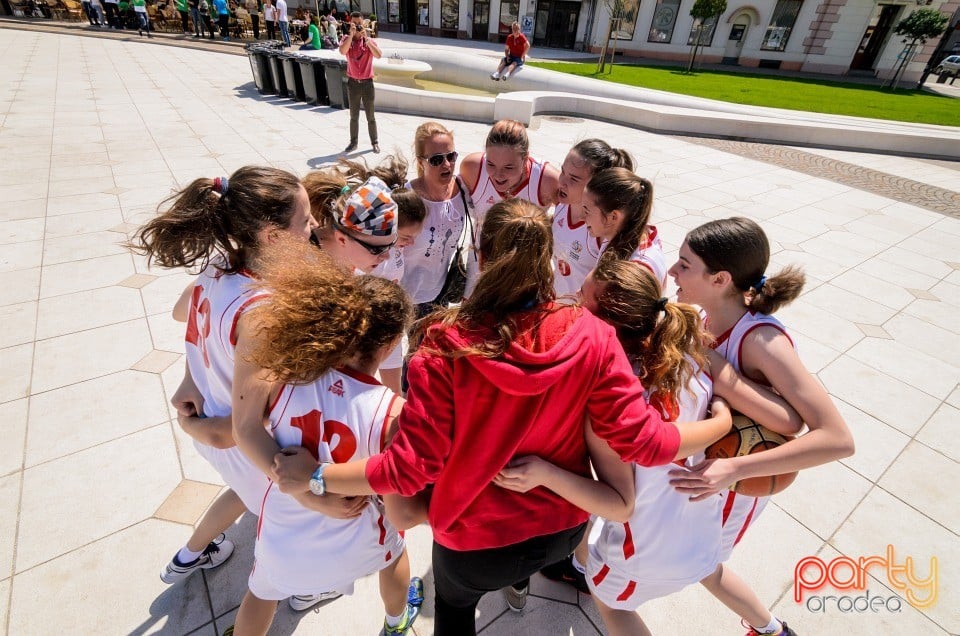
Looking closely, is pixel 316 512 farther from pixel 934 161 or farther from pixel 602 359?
pixel 934 161

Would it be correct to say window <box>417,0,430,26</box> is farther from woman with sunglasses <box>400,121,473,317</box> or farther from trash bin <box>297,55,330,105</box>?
woman with sunglasses <box>400,121,473,317</box>

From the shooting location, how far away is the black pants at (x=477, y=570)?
150cm

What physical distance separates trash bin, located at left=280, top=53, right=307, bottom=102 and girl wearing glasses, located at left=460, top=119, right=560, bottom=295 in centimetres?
1110

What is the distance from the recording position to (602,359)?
129cm

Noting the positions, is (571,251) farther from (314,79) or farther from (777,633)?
(314,79)

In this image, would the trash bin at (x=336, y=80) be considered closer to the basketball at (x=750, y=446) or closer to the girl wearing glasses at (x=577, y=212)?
the girl wearing glasses at (x=577, y=212)

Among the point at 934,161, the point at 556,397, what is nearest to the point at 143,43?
the point at 556,397

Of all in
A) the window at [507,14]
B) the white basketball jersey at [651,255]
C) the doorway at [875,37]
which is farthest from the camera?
the window at [507,14]

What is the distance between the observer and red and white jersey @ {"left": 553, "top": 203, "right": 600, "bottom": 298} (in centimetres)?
292

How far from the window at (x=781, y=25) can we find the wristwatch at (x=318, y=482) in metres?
40.2

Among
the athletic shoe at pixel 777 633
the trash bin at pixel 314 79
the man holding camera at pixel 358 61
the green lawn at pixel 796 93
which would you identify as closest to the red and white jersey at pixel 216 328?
the athletic shoe at pixel 777 633

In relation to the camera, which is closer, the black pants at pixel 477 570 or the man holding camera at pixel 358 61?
the black pants at pixel 477 570

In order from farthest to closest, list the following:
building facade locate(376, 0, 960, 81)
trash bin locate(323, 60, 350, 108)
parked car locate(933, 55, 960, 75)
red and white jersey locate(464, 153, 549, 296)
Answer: parked car locate(933, 55, 960, 75) → building facade locate(376, 0, 960, 81) → trash bin locate(323, 60, 350, 108) → red and white jersey locate(464, 153, 549, 296)

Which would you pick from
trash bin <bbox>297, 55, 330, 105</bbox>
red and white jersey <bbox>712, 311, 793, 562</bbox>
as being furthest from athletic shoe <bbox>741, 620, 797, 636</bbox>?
trash bin <bbox>297, 55, 330, 105</bbox>
